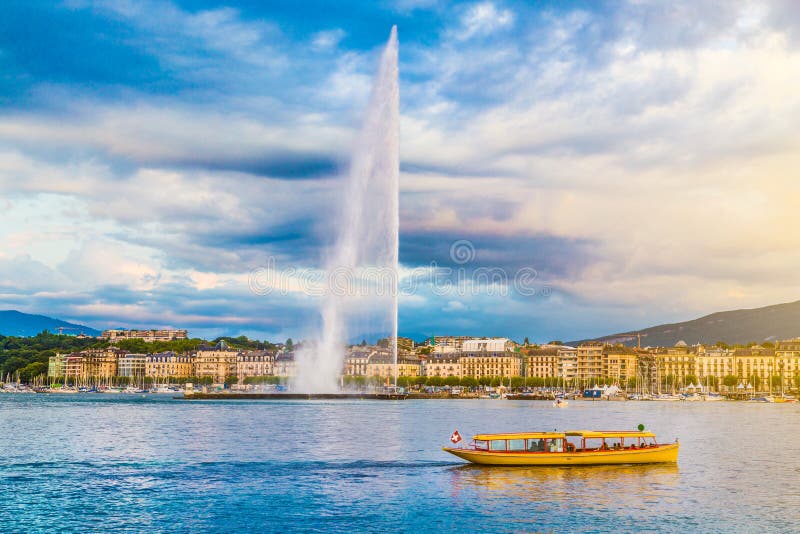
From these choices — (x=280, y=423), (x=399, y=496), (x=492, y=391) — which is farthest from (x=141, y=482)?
(x=492, y=391)

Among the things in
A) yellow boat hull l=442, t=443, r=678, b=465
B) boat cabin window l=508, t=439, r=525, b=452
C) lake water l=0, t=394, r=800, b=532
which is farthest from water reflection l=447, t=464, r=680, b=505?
boat cabin window l=508, t=439, r=525, b=452

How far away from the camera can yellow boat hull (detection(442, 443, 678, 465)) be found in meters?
43.9

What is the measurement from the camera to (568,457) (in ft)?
144

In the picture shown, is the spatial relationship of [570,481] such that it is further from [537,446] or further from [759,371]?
[759,371]

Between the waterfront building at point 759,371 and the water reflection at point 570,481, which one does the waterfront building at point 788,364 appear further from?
the water reflection at point 570,481

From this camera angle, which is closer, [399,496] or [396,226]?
[399,496]

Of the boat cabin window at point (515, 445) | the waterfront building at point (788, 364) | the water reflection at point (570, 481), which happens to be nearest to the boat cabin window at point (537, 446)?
the water reflection at point (570, 481)

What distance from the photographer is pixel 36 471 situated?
138 feet

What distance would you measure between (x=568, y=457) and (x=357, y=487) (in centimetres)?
1191

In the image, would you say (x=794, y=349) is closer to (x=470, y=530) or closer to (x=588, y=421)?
(x=588, y=421)

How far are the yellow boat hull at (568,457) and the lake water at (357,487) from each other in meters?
0.55

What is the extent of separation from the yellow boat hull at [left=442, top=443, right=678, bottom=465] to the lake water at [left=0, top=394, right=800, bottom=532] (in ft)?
1.79

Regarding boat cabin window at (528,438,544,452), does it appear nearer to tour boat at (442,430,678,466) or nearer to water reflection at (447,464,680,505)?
tour boat at (442,430,678,466)

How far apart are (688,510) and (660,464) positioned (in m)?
12.7
